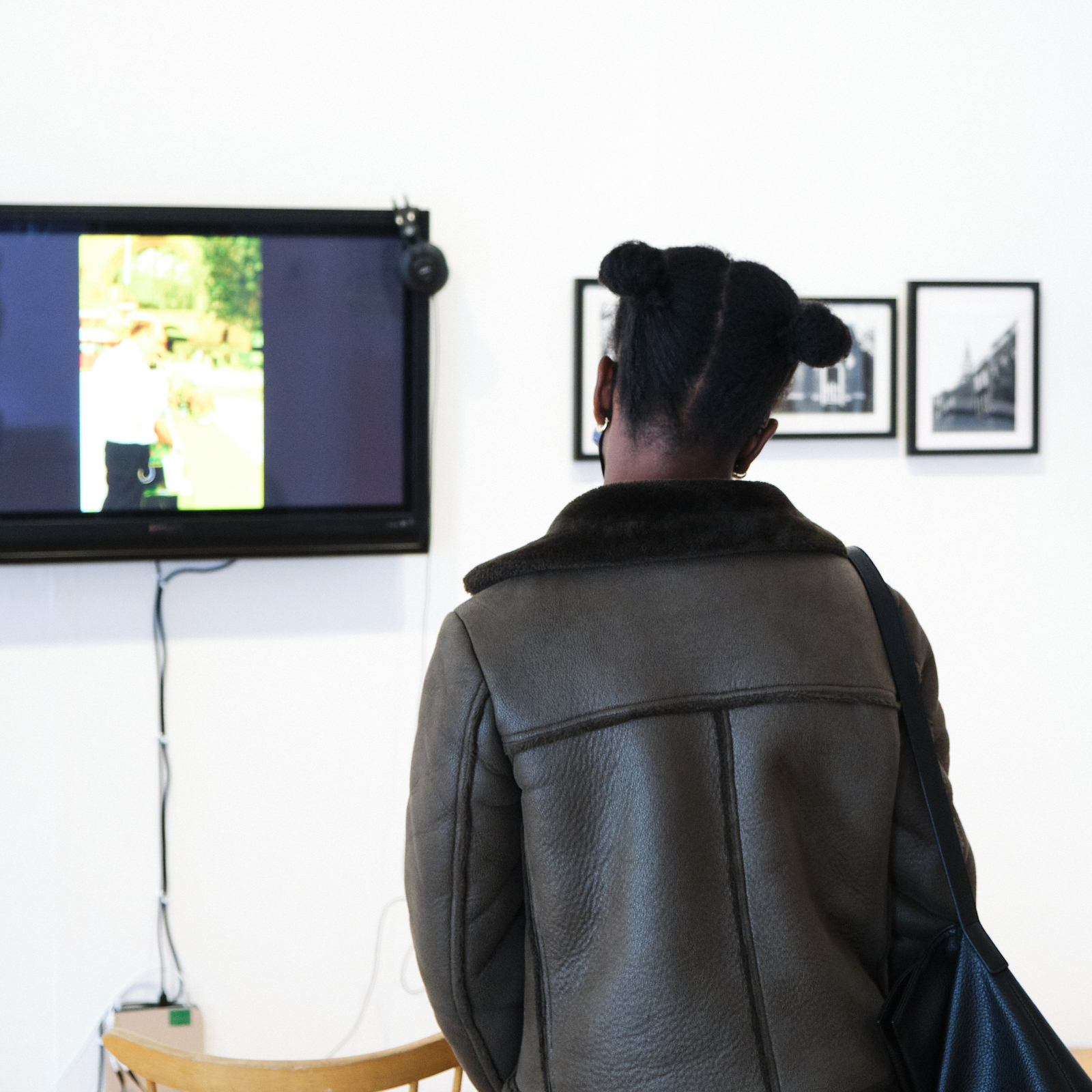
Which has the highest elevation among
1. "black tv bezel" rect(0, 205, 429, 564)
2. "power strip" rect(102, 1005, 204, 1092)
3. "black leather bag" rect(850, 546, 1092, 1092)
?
"black tv bezel" rect(0, 205, 429, 564)

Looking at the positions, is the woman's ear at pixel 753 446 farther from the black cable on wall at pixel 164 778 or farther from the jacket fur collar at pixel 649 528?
the black cable on wall at pixel 164 778

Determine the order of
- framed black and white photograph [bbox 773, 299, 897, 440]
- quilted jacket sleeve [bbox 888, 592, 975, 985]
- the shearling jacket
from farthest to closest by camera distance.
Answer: framed black and white photograph [bbox 773, 299, 897, 440]
quilted jacket sleeve [bbox 888, 592, 975, 985]
the shearling jacket

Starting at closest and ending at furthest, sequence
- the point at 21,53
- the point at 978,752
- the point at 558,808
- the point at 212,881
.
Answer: the point at 558,808 < the point at 21,53 < the point at 212,881 < the point at 978,752

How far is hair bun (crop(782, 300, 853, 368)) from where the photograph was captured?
0.98m

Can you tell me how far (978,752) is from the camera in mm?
2271

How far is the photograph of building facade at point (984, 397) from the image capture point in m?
2.21

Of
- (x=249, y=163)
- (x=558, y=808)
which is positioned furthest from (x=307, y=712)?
(x=558, y=808)

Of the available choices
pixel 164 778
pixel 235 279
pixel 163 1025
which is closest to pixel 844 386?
pixel 235 279

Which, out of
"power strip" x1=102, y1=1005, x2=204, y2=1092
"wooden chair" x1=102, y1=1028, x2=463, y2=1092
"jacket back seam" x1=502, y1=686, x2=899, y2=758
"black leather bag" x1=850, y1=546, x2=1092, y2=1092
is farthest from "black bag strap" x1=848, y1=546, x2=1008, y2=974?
"power strip" x1=102, y1=1005, x2=204, y2=1092

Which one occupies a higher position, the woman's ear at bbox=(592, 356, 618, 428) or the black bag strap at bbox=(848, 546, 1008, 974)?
the woman's ear at bbox=(592, 356, 618, 428)

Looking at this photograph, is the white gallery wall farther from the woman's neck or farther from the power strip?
the woman's neck

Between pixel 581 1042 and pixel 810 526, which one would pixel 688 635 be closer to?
pixel 810 526

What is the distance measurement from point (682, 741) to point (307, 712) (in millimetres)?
1276

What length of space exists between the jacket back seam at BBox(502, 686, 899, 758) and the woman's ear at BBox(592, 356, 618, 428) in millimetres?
282
